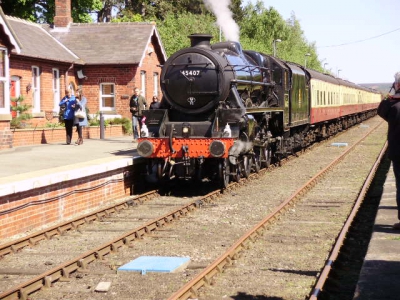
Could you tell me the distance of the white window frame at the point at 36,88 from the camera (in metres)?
24.6

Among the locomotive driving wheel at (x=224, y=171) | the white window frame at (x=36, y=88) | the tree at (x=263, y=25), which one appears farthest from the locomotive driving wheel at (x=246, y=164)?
the tree at (x=263, y=25)

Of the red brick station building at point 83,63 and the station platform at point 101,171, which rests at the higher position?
the red brick station building at point 83,63

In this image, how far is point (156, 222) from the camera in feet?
32.5

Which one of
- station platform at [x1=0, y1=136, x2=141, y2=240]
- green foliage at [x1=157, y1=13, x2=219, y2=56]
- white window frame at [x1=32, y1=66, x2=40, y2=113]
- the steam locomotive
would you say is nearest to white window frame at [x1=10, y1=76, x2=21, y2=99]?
white window frame at [x1=32, y1=66, x2=40, y2=113]

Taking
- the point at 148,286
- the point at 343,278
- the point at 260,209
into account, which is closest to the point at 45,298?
the point at 148,286

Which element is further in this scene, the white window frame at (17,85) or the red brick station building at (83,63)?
the red brick station building at (83,63)

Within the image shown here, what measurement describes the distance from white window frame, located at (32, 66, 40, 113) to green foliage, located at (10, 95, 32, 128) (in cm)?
225

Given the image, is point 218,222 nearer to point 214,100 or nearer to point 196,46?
point 214,100

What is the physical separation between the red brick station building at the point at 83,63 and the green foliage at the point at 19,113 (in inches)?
59.5

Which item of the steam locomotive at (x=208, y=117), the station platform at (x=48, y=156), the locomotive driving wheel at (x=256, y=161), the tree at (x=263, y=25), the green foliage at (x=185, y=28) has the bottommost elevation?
the locomotive driving wheel at (x=256, y=161)

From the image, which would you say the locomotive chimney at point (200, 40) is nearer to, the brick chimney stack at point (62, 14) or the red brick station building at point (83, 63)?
the red brick station building at point (83, 63)

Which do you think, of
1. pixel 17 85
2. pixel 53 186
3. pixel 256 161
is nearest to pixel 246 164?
pixel 256 161

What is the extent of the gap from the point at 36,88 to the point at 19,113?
326 centimetres

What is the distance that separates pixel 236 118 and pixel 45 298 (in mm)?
7383
